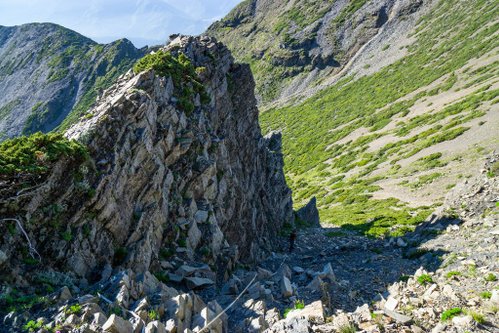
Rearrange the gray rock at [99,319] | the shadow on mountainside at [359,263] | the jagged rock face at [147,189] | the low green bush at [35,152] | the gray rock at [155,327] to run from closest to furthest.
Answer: the gray rock at [99,319], the gray rock at [155,327], the low green bush at [35,152], the jagged rock face at [147,189], the shadow on mountainside at [359,263]

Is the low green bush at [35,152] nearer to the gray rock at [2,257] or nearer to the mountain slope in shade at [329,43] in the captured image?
the gray rock at [2,257]

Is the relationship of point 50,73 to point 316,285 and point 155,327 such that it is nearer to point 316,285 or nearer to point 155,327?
point 316,285

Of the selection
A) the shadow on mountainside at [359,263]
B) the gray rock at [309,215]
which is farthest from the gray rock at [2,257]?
the gray rock at [309,215]

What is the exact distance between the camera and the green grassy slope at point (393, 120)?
186 ft

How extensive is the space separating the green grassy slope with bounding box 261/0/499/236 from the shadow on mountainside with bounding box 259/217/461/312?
349 inches

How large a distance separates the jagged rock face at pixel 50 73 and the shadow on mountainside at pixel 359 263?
366 ft

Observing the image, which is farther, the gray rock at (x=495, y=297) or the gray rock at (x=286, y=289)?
the gray rock at (x=286, y=289)

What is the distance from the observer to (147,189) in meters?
20.3

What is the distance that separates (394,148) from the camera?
71750 mm

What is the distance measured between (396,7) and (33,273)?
17764cm

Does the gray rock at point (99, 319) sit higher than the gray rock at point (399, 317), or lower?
higher

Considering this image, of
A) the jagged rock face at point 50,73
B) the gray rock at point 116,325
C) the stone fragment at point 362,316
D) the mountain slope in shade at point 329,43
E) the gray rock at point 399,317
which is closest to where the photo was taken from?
the gray rock at point 116,325

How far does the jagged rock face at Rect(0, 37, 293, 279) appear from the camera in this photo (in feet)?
51.2

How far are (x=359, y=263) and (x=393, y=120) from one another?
69.9 m
